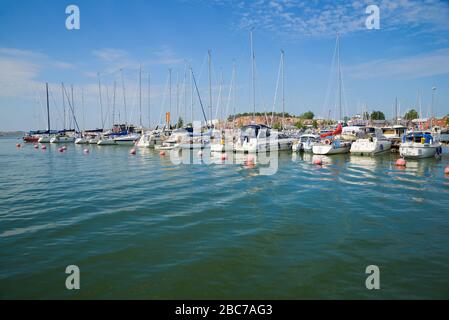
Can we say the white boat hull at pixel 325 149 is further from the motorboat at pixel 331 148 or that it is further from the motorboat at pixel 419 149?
the motorboat at pixel 419 149

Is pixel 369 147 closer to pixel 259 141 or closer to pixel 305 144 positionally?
pixel 305 144

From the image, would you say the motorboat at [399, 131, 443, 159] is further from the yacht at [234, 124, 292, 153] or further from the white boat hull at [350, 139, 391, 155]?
the yacht at [234, 124, 292, 153]

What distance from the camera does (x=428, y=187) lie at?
17656 mm

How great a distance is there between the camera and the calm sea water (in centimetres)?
706

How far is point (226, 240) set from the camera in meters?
9.70

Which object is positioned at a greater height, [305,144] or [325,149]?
[305,144]

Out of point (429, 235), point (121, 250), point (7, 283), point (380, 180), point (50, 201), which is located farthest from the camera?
point (380, 180)

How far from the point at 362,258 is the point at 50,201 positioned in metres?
14.2

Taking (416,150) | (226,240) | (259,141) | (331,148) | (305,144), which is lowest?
(226,240)

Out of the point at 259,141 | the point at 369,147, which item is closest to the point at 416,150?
the point at 369,147

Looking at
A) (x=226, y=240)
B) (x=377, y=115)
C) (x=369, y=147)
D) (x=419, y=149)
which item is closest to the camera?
(x=226, y=240)
